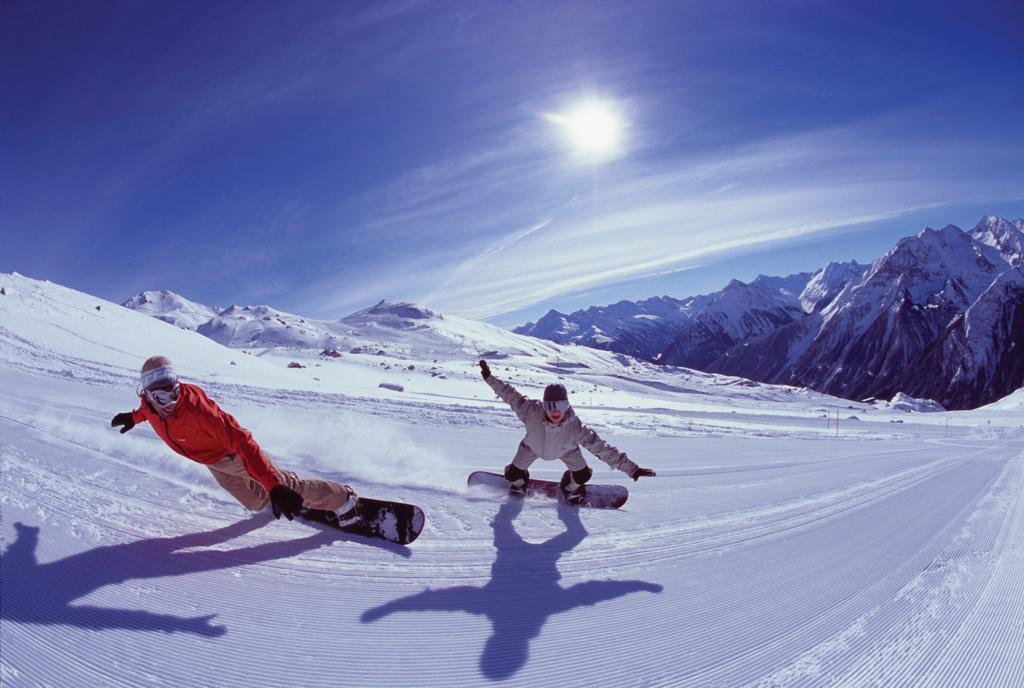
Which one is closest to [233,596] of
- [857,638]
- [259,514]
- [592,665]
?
[259,514]

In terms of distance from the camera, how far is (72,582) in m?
2.67

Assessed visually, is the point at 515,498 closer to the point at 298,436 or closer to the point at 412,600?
the point at 412,600

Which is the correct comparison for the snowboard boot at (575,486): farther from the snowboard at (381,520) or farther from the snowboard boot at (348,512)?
the snowboard boot at (348,512)

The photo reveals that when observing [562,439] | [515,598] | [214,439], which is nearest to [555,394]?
[562,439]

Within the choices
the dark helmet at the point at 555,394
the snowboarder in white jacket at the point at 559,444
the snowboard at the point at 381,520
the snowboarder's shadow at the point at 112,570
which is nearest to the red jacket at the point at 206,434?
the snowboarder's shadow at the point at 112,570

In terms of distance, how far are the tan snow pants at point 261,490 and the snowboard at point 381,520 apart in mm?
153

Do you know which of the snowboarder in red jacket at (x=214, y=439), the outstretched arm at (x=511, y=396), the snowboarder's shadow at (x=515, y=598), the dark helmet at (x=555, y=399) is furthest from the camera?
the outstretched arm at (x=511, y=396)

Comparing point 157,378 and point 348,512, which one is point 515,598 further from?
point 157,378

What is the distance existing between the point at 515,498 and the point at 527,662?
2.55 metres

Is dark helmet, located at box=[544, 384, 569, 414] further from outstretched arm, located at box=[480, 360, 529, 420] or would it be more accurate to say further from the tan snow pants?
the tan snow pants

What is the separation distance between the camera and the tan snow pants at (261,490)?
11.8 ft

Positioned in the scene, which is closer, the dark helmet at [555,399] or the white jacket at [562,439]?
the dark helmet at [555,399]

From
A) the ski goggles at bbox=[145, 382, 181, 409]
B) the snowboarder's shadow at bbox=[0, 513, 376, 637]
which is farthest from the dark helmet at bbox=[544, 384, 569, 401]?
the ski goggles at bbox=[145, 382, 181, 409]

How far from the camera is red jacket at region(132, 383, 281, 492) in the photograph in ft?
10.8
